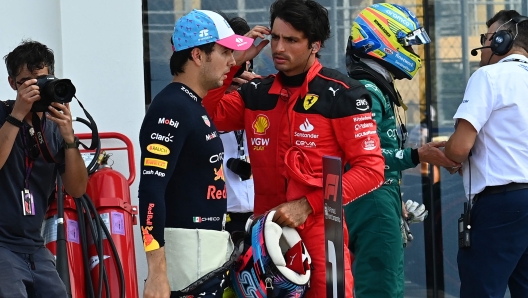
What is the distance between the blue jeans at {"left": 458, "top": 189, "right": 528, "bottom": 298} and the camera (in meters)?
4.77

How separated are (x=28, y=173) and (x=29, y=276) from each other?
0.46 metres

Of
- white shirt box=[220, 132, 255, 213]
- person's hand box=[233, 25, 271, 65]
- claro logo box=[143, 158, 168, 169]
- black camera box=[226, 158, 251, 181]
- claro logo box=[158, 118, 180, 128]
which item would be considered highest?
person's hand box=[233, 25, 271, 65]

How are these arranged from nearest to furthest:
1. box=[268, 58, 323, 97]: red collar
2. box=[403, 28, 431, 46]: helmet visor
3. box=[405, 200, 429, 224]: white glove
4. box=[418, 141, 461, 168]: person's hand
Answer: box=[268, 58, 323, 97]: red collar < box=[418, 141, 461, 168]: person's hand < box=[403, 28, 431, 46]: helmet visor < box=[405, 200, 429, 224]: white glove

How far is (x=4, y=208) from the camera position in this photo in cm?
420

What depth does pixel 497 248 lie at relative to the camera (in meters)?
4.78

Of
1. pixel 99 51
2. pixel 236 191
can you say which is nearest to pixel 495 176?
pixel 236 191

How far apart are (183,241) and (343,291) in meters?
0.68

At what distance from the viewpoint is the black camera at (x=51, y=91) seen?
4.17 m

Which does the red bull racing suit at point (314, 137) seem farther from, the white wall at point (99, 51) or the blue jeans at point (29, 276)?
the white wall at point (99, 51)

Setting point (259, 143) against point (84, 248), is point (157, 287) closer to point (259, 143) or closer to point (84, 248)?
point (259, 143)

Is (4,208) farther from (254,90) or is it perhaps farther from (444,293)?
(444,293)

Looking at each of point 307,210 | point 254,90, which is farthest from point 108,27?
point 307,210

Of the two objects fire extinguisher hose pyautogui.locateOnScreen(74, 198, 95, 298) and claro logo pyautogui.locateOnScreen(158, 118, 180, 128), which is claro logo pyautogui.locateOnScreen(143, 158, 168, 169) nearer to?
claro logo pyautogui.locateOnScreen(158, 118, 180, 128)

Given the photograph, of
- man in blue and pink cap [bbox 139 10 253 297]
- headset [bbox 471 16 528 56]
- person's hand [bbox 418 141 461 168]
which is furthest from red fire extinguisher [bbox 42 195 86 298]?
headset [bbox 471 16 528 56]
